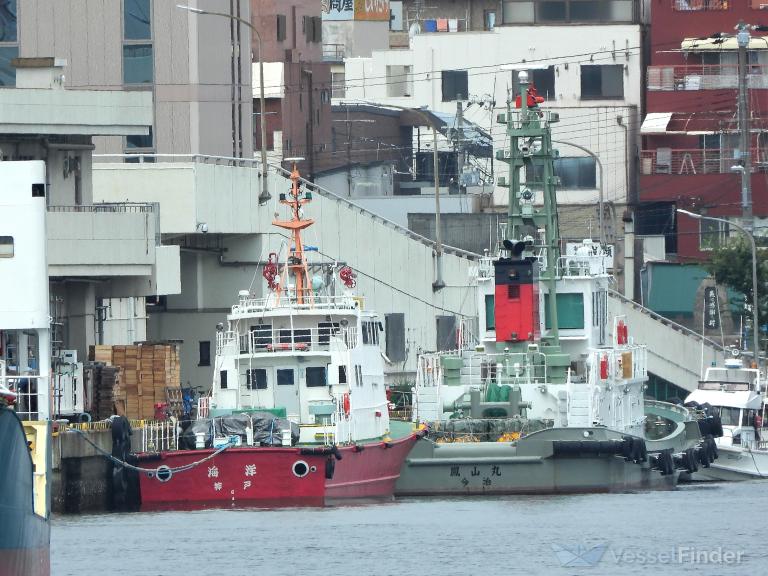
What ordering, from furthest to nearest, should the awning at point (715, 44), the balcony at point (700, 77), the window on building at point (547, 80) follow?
1. the window on building at point (547, 80)
2. the balcony at point (700, 77)
3. the awning at point (715, 44)

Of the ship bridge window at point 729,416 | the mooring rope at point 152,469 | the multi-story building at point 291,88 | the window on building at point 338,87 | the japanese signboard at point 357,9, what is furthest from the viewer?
the japanese signboard at point 357,9

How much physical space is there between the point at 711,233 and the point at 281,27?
20.0 m

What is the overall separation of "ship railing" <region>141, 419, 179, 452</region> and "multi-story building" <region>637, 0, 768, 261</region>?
41.6 meters

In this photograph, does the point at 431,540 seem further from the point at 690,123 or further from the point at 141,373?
the point at 690,123

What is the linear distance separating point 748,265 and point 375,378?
2644 centimetres

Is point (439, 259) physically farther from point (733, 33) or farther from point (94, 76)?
point (733, 33)

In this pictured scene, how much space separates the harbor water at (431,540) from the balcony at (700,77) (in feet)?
138

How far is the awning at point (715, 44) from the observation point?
8425 centimetres

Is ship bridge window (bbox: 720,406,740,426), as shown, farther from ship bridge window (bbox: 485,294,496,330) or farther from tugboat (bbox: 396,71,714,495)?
ship bridge window (bbox: 485,294,496,330)

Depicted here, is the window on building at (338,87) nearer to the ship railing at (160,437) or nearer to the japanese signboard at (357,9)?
the japanese signboard at (357,9)

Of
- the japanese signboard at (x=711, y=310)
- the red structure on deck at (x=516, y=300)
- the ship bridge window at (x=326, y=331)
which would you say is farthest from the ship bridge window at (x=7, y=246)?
the japanese signboard at (x=711, y=310)

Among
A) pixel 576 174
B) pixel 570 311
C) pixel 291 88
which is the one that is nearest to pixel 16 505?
pixel 570 311

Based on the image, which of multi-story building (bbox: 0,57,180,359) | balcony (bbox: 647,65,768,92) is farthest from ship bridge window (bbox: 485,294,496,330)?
balcony (bbox: 647,65,768,92)

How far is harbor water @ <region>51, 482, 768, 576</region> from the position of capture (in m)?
33.1
